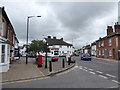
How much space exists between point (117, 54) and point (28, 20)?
21.2 m

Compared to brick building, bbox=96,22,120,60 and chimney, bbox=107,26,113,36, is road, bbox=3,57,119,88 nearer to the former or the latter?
brick building, bbox=96,22,120,60

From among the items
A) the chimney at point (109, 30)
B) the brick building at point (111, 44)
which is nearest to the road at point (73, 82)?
the brick building at point (111, 44)

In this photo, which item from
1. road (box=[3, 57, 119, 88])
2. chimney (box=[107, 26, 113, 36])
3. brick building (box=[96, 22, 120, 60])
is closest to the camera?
road (box=[3, 57, 119, 88])

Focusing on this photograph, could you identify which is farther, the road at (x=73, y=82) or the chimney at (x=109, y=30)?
the chimney at (x=109, y=30)

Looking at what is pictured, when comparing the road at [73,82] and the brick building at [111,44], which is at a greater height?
the brick building at [111,44]

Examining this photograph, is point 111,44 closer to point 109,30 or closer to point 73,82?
point 109,30

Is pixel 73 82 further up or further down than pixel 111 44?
further down

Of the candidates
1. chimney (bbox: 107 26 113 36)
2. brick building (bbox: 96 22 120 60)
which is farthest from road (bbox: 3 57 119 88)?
chimney (bbox: 107 26 113 36)

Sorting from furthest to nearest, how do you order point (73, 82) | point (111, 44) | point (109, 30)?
point (109, 30)
point (111, 44)
point (73, 82)

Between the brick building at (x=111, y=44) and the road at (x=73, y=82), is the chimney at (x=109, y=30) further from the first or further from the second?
the road at (x=73, y=82)

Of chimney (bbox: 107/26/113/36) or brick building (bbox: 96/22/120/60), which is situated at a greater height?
chimney (bbox: 107/26/113/36)

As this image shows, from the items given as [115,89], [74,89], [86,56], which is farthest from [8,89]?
[86,56]

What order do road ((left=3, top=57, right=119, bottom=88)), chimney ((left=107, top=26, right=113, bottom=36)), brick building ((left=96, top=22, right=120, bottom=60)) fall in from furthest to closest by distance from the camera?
chimney ((left=107, top=26, right=113, bottom=36)) → brick building ((left=96, top=22, right=120, bottom=60)) → road ((left=3, top=57, right=119, bottom=88))

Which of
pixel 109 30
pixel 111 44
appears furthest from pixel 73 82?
pixel 109 30
